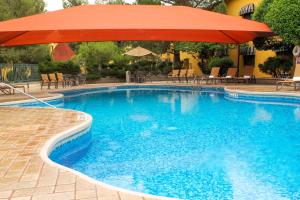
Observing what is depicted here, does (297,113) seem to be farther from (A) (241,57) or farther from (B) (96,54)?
(B) (96,54)

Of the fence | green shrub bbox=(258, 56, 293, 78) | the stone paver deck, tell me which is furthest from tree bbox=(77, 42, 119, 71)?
the stone paver deck

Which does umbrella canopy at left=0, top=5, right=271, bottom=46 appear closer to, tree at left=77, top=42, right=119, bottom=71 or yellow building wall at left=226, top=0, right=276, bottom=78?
yellow building wall at left=226, top=0, right=276, bottom=78

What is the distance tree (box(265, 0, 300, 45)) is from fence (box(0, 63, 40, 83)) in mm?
12661

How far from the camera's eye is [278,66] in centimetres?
1764

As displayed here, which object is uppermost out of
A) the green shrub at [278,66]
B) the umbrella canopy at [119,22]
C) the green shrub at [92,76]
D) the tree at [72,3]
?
the tree at [72,3]

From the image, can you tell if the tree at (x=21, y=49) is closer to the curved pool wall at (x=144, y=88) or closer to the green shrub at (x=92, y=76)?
the green shrub at (x=92, y=76)

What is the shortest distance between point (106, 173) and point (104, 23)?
27.8ft

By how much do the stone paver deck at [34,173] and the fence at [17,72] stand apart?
12.6 meters

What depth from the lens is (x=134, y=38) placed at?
17.5 m

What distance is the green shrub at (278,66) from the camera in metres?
17.4

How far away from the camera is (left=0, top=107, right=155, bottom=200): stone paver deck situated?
3.16 metres

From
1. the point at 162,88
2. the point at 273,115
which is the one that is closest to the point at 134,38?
the point at 162,88

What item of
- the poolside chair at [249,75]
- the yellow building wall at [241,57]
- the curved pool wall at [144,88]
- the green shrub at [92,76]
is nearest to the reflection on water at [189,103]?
the curved pool wall at [144,88]

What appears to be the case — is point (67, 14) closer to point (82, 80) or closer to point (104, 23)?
point (104, 23)
